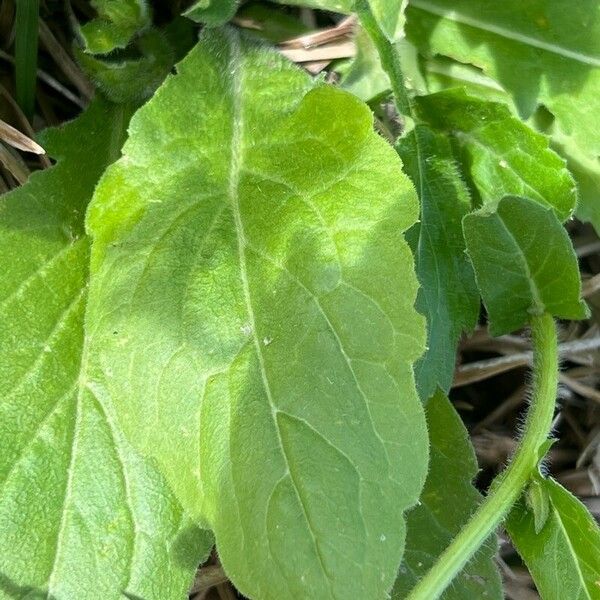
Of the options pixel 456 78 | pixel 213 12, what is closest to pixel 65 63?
pixel 213 12

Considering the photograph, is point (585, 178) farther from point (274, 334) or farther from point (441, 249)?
point (274, 334)

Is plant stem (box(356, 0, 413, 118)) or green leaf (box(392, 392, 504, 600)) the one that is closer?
plant stem (box(356, 0, 413, 118))

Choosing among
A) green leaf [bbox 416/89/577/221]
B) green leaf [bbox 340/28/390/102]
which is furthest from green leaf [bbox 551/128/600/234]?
green leaf [bbox 340/28/390/102]

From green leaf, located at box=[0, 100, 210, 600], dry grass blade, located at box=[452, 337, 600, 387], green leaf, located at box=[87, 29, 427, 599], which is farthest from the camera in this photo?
dry grass blade, located at box=[452, 337, 600, 387]

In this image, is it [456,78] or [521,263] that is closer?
[521,263]

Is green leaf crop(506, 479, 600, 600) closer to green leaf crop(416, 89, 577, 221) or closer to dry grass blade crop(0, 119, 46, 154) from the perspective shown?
green leaf crop(416, 89, 577, 221)

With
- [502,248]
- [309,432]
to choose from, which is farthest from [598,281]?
[309,432]
